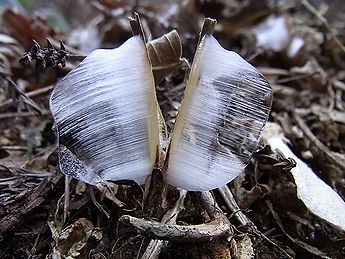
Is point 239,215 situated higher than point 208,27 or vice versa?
point 208,27

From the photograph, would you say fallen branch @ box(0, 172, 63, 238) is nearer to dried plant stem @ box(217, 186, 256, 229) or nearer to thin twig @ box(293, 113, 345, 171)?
dried plant stem @ box(217, 186, 256, 229)

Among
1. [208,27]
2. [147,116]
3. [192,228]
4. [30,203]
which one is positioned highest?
[208,27]

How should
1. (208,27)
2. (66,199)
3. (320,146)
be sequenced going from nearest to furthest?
(208,27), (66,199), (320,146)

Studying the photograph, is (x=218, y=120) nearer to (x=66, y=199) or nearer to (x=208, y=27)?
(x=208, y=27)

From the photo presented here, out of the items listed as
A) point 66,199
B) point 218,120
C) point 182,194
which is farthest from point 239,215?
point 66,199

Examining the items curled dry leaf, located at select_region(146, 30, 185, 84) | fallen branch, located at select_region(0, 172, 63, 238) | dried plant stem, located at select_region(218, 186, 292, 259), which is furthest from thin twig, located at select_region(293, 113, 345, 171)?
fallen branch, located at select_region(0, 172, 63, 238)

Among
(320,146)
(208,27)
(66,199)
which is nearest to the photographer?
(208,27)

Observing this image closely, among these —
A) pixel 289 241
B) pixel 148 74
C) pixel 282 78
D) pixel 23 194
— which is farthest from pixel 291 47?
pixel 23 194
